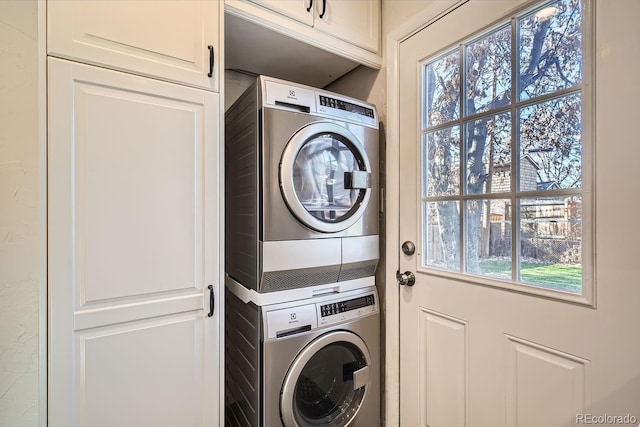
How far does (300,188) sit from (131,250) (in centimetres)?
62

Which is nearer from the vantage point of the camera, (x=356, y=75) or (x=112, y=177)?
(x=112, y=177)

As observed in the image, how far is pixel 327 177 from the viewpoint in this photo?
50.3 inches

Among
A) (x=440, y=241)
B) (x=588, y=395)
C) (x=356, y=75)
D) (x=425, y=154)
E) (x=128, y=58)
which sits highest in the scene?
(x=356, y=75)

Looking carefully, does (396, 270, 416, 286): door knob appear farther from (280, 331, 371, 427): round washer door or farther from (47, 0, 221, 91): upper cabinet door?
(47, 0, 221, 91): upper cabinet door

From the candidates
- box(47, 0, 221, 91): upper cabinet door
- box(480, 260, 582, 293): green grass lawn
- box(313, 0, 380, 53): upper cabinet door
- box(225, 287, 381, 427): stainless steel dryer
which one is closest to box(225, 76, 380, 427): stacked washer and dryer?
box(225, 287, 381, 427): stainless steel dryer

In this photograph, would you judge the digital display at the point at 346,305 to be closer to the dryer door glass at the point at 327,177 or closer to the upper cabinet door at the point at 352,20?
the dryer door glass at the point at 327,177

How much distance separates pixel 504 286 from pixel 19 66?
1.91 meters

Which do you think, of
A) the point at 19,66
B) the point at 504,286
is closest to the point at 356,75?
the point at 504,286

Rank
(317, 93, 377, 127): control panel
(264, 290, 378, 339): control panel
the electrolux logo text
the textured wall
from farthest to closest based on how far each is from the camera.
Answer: (317, 93, 377, 127): control panel < (264, 290, 378, 339): control panel < the textured wall < the electrolux logo text

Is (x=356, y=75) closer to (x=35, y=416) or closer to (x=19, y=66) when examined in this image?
(x=19, y=66)

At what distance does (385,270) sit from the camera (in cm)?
150

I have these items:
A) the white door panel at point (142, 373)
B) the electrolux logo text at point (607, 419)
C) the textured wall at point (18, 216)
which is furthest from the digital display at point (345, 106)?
the electrolux logo text at point (607, 419)

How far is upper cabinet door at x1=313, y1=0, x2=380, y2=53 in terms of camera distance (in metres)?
1.36

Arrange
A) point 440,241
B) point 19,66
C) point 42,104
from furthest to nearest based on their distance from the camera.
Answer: point 440,241
point 19,66
point 42,104
